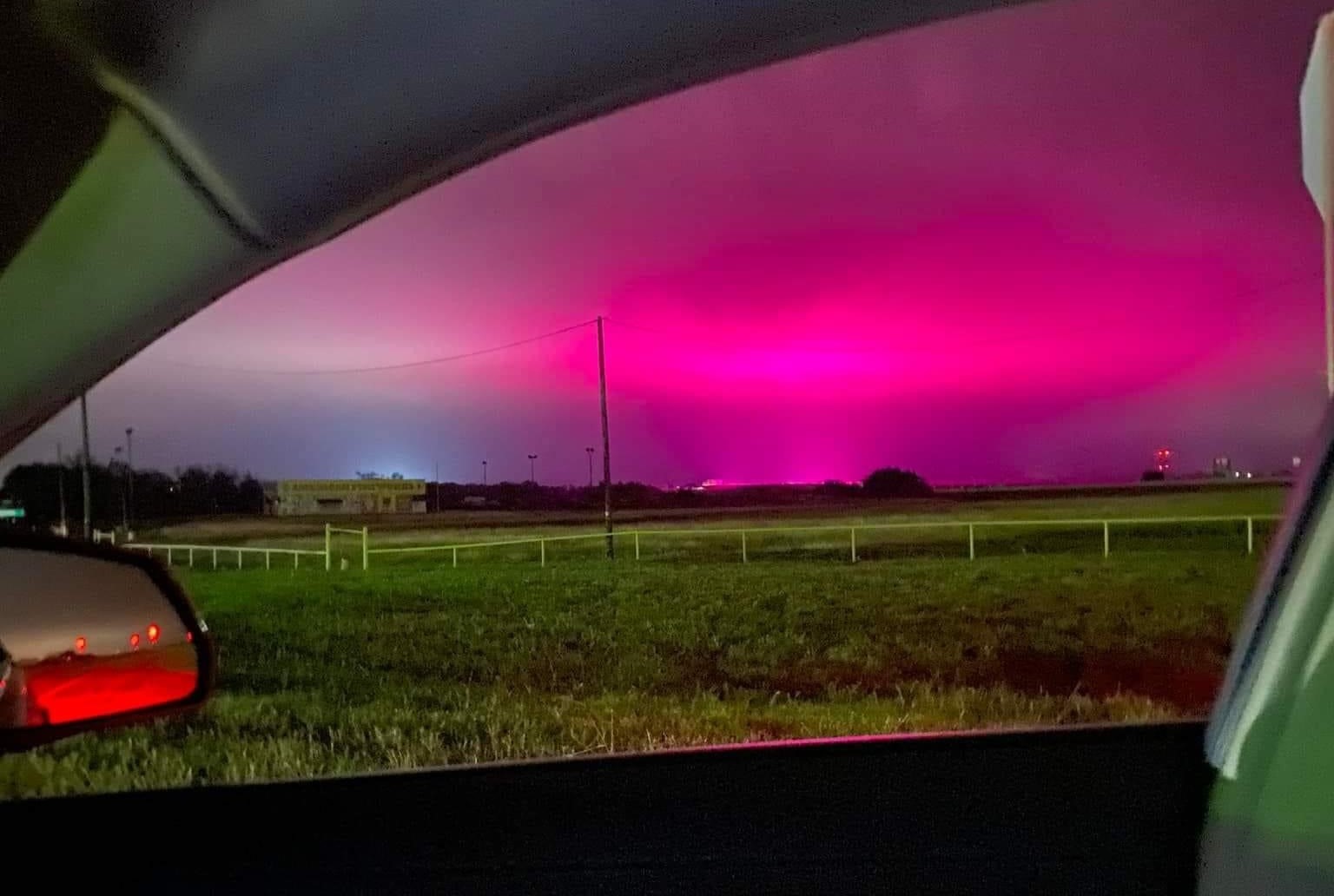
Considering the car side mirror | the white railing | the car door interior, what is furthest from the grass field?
the car side mirror

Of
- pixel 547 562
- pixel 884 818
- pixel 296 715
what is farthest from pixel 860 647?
pixel 884 818

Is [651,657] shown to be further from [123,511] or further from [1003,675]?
[123,511]

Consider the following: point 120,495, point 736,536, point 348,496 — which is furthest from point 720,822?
point 736,536

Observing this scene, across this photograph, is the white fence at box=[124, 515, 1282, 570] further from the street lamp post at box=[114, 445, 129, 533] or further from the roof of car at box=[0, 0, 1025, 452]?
the roof of car at box=[0, 0, 1025, 452]

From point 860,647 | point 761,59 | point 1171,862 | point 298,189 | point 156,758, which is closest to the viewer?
point 298,189

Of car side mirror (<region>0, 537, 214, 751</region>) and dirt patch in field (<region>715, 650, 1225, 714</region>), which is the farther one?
dirt patch in field (<region>715, 650, 1225, 714</region>)

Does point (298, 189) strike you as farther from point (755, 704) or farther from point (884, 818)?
point (755, 704)
